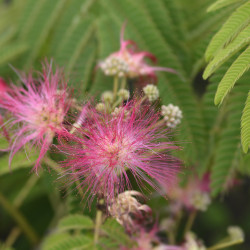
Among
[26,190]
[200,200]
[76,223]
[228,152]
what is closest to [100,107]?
[76,223]

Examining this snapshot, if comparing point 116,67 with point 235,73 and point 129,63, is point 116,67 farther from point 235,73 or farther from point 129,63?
point 235,73

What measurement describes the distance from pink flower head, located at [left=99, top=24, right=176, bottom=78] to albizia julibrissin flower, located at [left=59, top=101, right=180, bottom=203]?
39 centimetres

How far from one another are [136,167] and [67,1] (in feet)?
6.05

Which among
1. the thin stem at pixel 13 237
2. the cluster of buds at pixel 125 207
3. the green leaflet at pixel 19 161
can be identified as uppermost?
the green leaflet at pixel 19 161

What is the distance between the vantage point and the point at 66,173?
1.47 metres

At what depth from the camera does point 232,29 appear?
1.52m

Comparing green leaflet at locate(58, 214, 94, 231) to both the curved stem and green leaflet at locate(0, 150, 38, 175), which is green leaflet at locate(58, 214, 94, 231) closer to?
green leaflet at locate(0, 150, 38, 175)

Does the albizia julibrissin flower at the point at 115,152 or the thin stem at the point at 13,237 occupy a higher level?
the albizia julibrissin flower at the point at 115,152

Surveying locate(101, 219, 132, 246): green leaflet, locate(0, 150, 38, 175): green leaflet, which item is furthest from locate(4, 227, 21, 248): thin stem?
locate(101, 219, 132, 246): green leaflet

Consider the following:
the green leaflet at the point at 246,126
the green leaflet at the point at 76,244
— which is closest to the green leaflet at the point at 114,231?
the green leaflet at the point at 76,244

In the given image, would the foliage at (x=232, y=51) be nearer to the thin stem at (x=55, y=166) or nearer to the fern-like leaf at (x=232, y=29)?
the fern-like leaf at (x=232, y=29)

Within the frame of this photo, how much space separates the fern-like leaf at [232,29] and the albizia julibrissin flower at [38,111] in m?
0.72

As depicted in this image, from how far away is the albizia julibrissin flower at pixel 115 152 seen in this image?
→ 144cm

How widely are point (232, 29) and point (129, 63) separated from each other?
60cm
